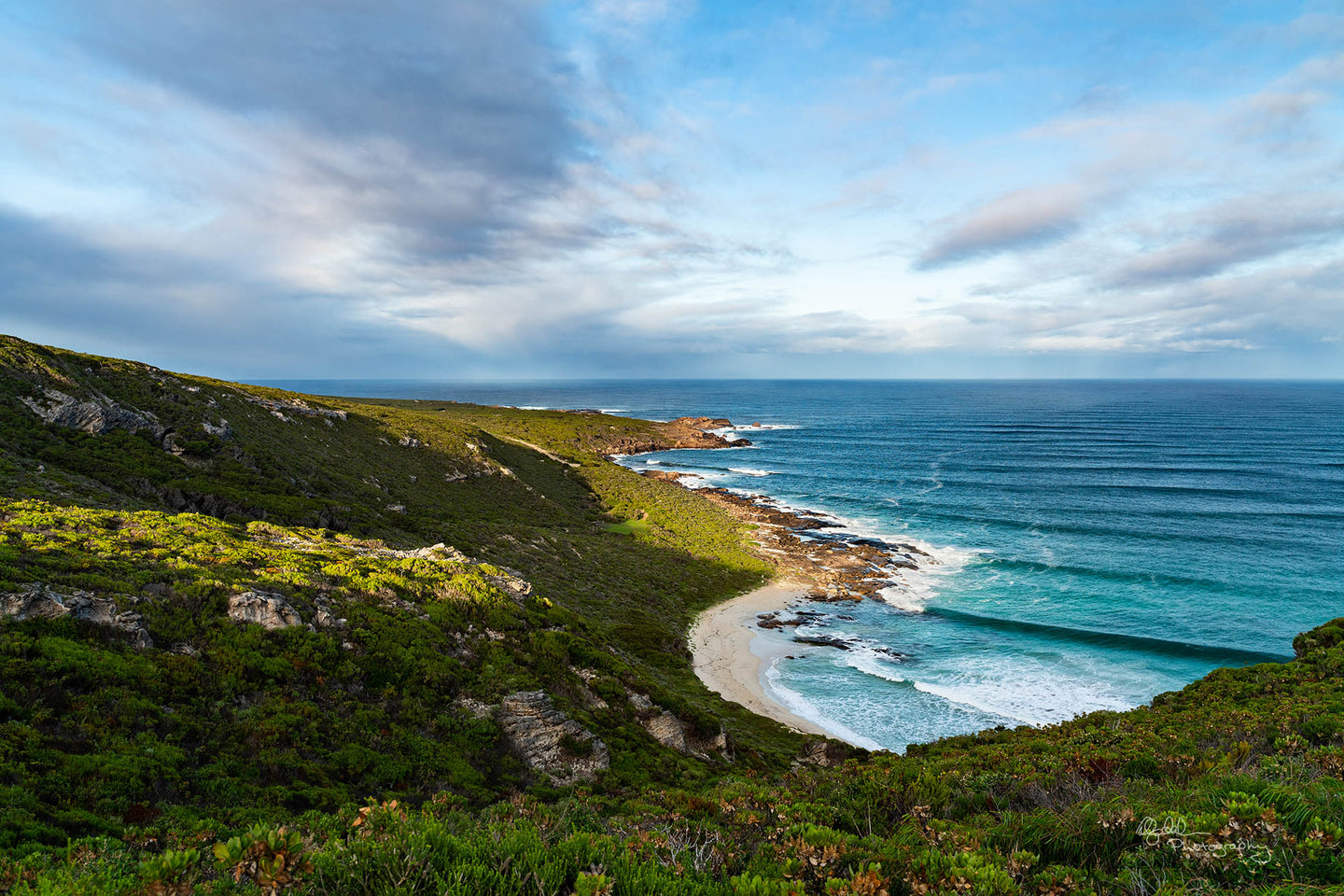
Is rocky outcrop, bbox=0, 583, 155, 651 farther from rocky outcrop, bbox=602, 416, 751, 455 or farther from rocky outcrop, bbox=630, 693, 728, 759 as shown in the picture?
rocky outcrop, bbox=602, 416, 751, 455

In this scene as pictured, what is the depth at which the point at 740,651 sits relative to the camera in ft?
122

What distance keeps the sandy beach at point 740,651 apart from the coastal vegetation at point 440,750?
262 centimetres

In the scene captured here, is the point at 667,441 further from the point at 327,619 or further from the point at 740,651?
the point at 327,619

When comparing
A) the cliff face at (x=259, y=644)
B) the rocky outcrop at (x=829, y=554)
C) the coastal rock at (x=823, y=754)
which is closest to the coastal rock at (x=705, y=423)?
the rocky outcrop at (x=829, y=554)

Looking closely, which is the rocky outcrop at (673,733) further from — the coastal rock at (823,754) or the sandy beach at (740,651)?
the sandy beach at (740,651)

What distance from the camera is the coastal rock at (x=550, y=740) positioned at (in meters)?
14.8

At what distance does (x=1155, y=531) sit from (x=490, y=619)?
72.9 m

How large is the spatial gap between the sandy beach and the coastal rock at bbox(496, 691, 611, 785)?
49.7 ft

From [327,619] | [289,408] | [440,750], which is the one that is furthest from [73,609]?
[289,408]

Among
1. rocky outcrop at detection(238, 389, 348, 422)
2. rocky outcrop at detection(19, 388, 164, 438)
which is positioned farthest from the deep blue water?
rocky outcrop at detection(238, 389, 348, 422)

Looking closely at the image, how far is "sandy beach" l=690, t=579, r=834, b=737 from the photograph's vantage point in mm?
29688

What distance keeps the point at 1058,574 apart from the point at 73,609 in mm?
63563

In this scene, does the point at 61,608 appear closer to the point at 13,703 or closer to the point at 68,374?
the point at 13,703

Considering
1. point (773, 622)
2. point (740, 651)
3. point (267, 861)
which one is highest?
point (267, 861)
